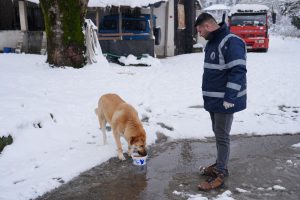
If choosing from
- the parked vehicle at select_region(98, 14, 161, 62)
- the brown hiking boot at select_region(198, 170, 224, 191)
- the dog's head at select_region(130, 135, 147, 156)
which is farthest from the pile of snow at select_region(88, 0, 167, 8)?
the brown hiking boot at select_region(198, 170, 224, 191)

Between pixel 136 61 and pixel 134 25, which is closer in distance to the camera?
pixel 136 61

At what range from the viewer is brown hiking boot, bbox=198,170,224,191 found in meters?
4.26

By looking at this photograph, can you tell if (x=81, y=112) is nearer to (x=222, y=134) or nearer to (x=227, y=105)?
(x=222, y=134)

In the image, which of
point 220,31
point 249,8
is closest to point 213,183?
point 220,31

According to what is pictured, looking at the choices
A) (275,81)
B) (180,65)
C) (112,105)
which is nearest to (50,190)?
(112,105)

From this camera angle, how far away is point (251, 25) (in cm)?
2167

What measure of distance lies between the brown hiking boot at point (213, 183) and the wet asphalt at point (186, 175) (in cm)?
6

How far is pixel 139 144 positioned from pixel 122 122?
51 cm

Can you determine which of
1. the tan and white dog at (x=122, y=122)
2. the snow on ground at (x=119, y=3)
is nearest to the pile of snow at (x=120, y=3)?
the snow on ground at (x=119, y=3)

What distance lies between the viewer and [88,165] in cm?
496

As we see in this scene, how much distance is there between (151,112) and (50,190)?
12.3ft

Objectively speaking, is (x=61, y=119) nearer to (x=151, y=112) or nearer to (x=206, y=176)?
(x=151, y=112)

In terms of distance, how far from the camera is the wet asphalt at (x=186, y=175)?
13.8 feet

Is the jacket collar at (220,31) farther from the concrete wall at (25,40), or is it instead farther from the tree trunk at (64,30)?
the concrete wall at (25,40)
